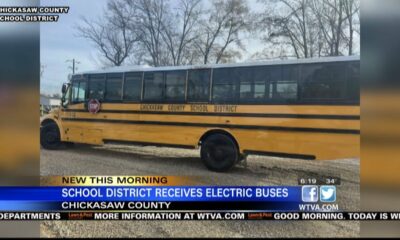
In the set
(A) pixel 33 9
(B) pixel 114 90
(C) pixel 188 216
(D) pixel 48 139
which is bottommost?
(C) pixel 188 216

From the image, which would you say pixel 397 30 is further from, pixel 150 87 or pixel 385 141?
pixel 150 87

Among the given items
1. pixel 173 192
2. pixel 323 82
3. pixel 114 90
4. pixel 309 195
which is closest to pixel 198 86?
pixel 114 90

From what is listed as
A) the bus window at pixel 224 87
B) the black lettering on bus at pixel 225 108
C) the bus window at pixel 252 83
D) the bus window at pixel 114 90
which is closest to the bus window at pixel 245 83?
the bus window at pixel 252 83

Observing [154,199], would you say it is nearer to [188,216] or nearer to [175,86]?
[188,216]

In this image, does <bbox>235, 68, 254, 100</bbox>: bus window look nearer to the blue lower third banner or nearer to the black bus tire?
the blue lower third banner

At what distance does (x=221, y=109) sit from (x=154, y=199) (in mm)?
2628

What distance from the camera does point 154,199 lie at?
104 inches

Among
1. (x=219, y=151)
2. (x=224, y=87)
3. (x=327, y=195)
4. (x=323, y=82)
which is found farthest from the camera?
(x=219, y=151)

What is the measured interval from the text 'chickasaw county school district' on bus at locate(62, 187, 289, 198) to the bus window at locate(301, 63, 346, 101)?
5.72ft

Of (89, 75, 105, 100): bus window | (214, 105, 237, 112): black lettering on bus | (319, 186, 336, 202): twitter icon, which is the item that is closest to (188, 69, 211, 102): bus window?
(214, 105, 237, 112): black lettering on bus

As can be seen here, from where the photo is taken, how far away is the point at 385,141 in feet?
7.77

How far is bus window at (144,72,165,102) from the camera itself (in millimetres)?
5208

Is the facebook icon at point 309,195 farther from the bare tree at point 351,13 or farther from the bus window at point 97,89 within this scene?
the bus window at point 97,89

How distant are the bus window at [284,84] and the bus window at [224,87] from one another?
23.7 inches
